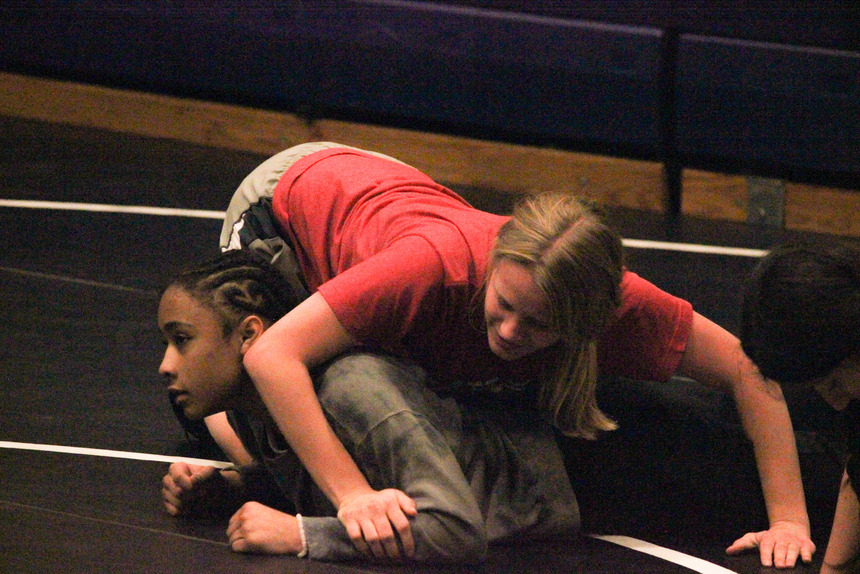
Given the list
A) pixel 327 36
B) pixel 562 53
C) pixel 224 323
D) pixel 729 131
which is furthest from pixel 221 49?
pixel 224 323

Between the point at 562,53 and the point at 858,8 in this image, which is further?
the point at 562,53

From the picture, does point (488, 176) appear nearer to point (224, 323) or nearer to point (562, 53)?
point (562, 53)

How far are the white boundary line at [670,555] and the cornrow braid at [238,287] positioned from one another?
64 centimetres

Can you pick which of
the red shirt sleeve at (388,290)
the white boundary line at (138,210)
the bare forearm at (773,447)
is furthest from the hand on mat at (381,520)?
the white boundary line at (138,210)

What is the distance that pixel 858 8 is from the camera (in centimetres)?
333

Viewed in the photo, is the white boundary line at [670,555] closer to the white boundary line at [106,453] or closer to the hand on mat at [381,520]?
the hand on mat at [381,520]

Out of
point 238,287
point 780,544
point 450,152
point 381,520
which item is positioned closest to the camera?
point 381,520

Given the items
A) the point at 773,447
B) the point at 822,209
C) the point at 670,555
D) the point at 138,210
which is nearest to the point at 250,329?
the point at 670,555

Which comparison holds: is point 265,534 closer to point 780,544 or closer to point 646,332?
point 646,332

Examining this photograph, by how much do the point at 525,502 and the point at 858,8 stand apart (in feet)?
6.66

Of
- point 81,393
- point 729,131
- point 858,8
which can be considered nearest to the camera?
point 81,393

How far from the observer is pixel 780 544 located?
6.21ft

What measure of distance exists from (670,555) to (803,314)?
547 mm

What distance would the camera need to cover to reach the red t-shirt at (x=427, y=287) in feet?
6.02
